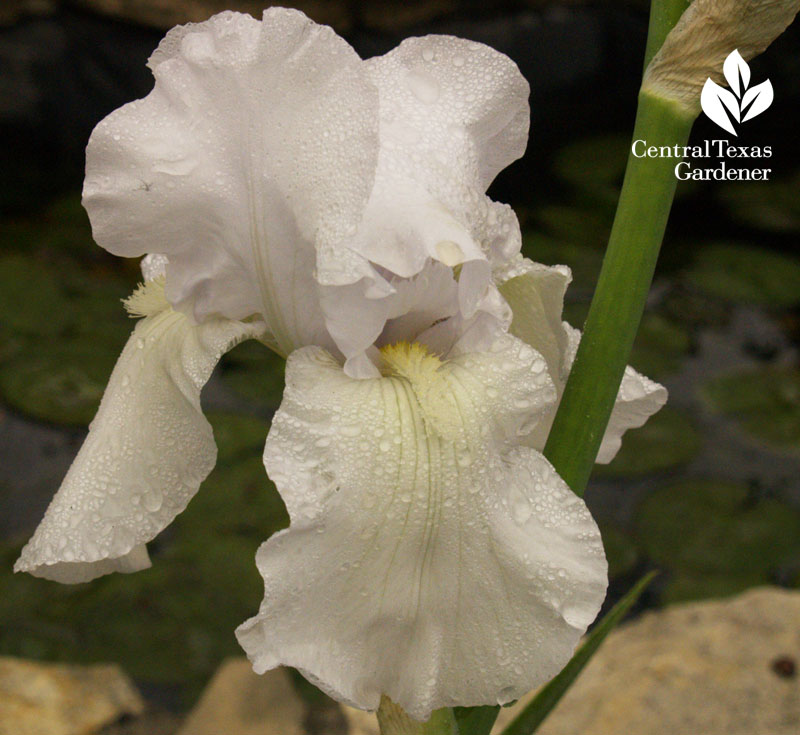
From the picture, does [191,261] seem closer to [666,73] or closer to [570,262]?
[666,73]

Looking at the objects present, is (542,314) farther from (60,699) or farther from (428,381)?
(60,699)

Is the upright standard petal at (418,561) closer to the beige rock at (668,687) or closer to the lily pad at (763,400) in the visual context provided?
the beige rock at (668,687)

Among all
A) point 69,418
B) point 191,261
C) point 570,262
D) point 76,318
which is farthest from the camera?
point 570,262

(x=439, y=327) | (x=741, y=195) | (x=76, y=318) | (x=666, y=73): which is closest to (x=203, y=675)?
(x=76, y=318)

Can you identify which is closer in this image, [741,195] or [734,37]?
[734,37]

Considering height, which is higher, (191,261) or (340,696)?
(191,261)

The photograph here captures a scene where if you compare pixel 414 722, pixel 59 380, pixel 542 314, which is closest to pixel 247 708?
pixel 414 722

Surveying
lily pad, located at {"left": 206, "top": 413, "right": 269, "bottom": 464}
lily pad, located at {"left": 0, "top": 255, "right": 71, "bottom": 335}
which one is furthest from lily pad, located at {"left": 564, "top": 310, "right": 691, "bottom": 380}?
lily pad, located at {"left": 0, "top": 255, "right": 71, "bottom": 335}
